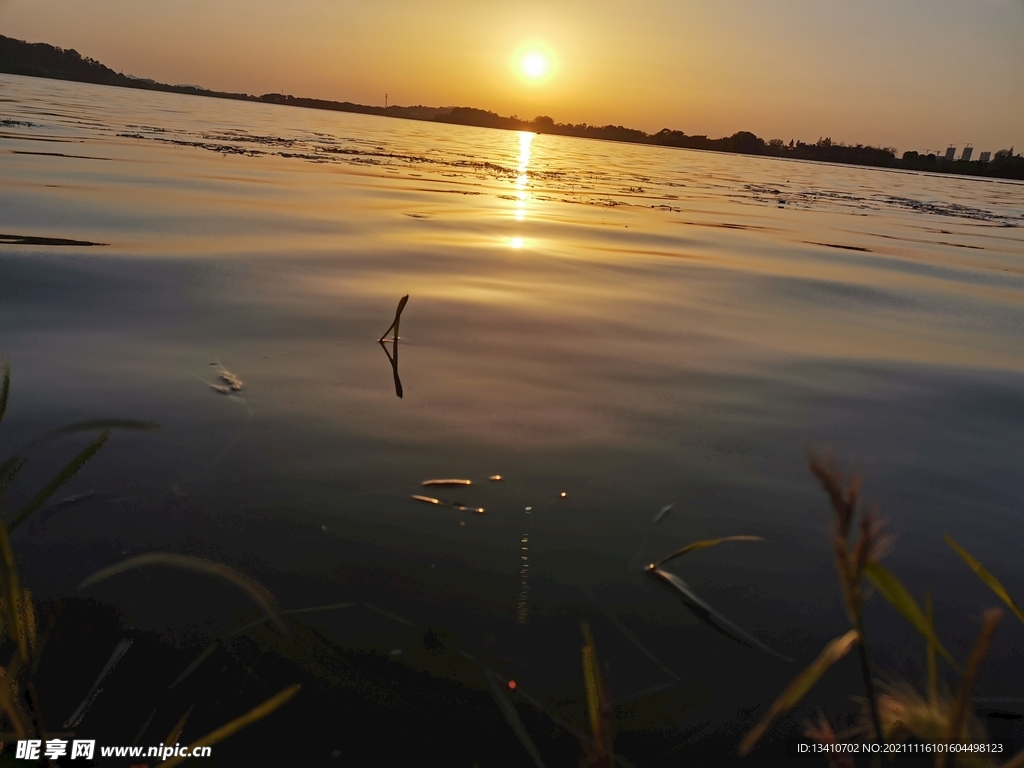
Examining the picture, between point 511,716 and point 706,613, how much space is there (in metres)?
0.46

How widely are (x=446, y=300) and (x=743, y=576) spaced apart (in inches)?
105

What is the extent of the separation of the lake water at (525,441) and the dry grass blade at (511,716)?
36 mm

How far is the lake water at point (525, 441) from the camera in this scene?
125 centimetres

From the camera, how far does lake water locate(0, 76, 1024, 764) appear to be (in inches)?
49.4

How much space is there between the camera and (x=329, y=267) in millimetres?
4523

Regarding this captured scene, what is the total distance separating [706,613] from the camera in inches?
51.8

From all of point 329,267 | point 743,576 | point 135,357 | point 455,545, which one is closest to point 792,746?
point 743,576

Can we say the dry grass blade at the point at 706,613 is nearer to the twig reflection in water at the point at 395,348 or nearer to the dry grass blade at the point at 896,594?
the dry grass blade at the point at 896,594

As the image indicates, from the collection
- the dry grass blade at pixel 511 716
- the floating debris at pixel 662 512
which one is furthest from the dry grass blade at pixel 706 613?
the dry grass blade at pixel 511 716

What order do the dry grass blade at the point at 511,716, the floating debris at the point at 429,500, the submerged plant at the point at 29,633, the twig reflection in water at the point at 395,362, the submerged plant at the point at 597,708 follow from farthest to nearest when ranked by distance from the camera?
the twig reflection in water at the point at 395,362 < the floating debris at the point at 429,500 < the dry grass blade at the point at 511,716 < the submerged plant at the point at 29,633 < the submerged plant at the point at 597,708

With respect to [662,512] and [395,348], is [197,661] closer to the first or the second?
[662,512]

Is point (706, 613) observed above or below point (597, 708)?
below

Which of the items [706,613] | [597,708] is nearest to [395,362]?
[706,613]

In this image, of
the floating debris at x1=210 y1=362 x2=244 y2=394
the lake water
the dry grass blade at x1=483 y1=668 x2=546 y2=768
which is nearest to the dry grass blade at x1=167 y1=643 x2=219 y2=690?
the lake water
